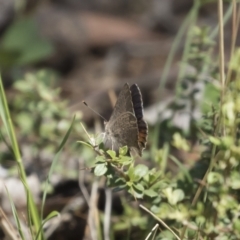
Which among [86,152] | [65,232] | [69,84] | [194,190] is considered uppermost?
[194,190]

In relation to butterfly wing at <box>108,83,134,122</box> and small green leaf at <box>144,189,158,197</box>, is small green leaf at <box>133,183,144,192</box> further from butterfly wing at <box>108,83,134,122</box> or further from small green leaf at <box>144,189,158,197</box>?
butterfly wing at <box>108,83,134,122</box>

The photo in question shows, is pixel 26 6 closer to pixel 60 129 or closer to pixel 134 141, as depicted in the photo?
pixel 60 129

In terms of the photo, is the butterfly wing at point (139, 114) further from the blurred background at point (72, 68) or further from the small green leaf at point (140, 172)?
the blurred background at point (72, 68)

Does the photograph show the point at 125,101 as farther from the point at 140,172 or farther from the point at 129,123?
the point at 140,172

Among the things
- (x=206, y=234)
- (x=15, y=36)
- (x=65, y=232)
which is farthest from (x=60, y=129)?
(x=15, y=36)

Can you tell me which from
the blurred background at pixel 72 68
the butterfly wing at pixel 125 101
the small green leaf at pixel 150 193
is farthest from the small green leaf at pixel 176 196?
the blurred background at pixel 72 68

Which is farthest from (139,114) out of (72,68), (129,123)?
(72,68)

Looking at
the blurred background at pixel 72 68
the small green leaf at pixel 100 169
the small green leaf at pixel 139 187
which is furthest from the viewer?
the blurred background at pixel 72 68
